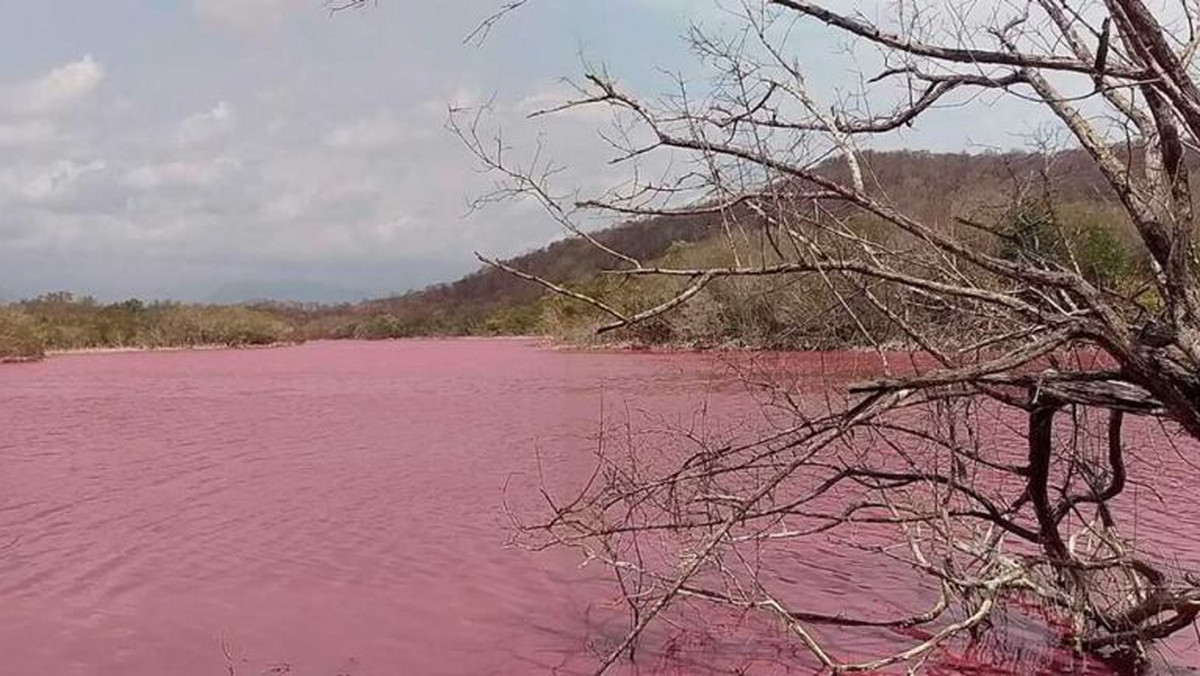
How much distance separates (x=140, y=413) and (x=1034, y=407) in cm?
1774

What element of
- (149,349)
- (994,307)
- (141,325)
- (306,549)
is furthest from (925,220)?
(141,325)

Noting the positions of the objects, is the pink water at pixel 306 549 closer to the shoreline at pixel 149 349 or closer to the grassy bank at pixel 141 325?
the shoreline at pixel 149 349

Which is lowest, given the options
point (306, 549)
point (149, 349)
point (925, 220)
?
point (306, 549)

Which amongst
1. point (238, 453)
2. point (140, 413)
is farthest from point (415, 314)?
point (238, 453)

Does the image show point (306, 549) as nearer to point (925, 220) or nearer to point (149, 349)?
point (925, 220)

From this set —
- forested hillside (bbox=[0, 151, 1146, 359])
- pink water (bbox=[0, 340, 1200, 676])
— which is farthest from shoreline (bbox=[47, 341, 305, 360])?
forested hillside (bbox=[0, 151, 1146, 359])

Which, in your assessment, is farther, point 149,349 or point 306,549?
point 149,349

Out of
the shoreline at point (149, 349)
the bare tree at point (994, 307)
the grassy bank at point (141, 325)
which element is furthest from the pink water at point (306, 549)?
the grassy bank at point (141, 325)

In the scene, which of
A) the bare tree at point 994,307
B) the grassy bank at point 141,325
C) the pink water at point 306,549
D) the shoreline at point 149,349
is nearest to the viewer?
the bare tree at point 994,307

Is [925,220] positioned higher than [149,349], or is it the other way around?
[925,220]

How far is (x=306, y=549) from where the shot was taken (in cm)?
846

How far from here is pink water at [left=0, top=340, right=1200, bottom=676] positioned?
5934 mm

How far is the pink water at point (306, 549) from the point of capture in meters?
5.93

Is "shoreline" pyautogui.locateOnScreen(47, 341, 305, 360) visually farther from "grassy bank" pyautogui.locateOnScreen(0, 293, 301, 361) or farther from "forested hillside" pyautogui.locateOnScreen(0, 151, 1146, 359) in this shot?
"forested hillside" pyautogui.locateOnScreen(0, 151, 1146, 359)
